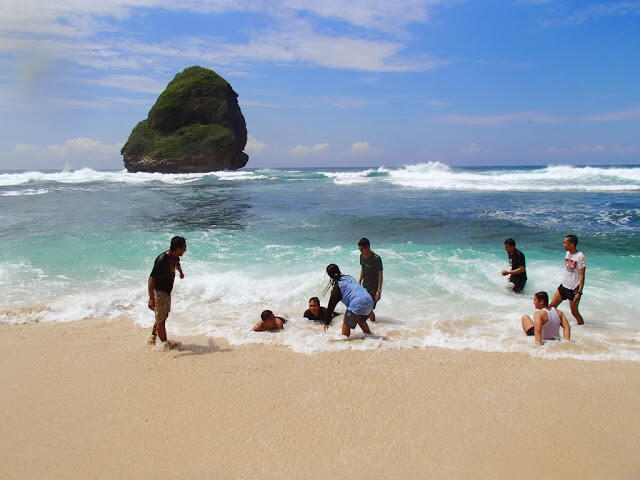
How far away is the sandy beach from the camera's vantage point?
363 cm


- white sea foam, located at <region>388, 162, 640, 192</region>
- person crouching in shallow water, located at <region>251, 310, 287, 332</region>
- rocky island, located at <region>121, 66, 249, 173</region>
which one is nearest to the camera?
person crouching in shallow water, located at <region>251, 310, 287, 332</region>

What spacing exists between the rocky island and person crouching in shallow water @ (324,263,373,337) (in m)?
62.8

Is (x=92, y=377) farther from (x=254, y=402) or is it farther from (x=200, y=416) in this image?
(x=254, y=402)

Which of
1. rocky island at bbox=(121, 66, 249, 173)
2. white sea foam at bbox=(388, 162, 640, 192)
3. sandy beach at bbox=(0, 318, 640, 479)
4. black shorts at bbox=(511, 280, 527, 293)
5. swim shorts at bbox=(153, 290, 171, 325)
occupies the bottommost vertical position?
sandy beach at bbox=(0, 318, 640, 479)

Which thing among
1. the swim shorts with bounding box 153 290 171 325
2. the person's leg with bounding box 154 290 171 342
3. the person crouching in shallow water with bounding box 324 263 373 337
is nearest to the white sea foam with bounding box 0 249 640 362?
the person crouching in shallow water with bounding box 324 263 373 337

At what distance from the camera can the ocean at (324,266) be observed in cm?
652

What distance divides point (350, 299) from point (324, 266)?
4250 mm

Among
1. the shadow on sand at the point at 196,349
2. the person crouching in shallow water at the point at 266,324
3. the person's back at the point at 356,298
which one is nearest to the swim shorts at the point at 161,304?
the shadow on sand at the point at 196,349

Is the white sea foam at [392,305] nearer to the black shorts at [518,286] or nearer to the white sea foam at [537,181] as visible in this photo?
the black shorts at [518,286]

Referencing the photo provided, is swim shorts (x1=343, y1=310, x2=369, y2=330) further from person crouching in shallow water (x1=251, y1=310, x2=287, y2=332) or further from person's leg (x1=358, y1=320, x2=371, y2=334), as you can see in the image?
person crouching in shallow water (x1=251, y1=310, x2=287, y2=332)

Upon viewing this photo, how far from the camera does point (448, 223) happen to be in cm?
1617

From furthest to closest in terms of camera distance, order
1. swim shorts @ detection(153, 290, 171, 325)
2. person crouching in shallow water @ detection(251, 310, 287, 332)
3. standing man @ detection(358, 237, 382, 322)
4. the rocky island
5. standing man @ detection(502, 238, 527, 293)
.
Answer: the rocky island
standing man @ detection(502, 238, 527, 293)
standing man @ detection(358, 237, 382, 322)
person crouching in shallow water @ detection(251, 310, 287, 332)
swim shorts @ detection(153, 290, 171, 325)

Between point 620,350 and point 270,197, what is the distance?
77.9ft

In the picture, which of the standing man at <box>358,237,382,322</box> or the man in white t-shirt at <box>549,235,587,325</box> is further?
the standing man at <box>358,237,382,322</box>
